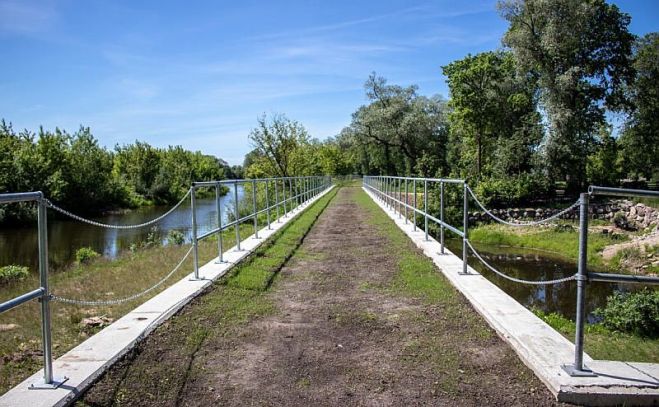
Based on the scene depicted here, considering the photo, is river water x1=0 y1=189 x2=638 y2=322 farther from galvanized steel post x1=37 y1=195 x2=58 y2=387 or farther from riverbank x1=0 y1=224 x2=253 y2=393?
galvanized steel post x1=37 y1=195 x2=58 y2=387

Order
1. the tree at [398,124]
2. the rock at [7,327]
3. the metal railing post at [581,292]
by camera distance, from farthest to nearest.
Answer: the tree at [398,124]
the rock at [7,327]
the metal railing post at [581,292]

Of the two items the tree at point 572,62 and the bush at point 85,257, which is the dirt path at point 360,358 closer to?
the bush at point 85,257

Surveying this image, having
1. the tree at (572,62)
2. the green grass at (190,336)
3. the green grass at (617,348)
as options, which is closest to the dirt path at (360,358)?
the green grass at (190,336)

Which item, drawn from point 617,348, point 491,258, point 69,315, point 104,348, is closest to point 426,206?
point 617,348

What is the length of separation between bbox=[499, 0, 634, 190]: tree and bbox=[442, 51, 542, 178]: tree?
3108 mm

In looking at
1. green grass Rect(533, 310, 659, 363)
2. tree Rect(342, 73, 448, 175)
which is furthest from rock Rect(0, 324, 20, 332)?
tree Rect(342, 73, 448, 175)

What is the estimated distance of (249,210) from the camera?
815 inches

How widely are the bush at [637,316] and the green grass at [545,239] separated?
38.2 feet

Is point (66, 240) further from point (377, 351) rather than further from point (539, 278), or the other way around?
point (377, 351)

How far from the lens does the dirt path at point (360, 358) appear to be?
11.5ft

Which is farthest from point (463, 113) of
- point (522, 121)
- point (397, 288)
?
point (397, 288)

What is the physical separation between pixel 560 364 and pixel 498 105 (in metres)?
35.1

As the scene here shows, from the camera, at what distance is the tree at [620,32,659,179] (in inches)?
1368

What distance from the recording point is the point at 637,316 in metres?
6.59
